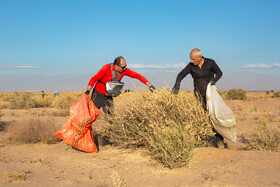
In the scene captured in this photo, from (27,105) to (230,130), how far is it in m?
16.1

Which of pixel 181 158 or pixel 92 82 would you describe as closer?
pixel 181 158

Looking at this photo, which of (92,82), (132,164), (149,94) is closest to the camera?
(132,164)

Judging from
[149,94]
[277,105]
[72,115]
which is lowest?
[277,105]

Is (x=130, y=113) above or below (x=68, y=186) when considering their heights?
above

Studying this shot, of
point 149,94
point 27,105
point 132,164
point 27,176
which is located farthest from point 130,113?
point 27,105

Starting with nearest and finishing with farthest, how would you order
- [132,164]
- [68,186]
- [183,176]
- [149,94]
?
[68,186]
[183,176]
[132,164]
[149,94]

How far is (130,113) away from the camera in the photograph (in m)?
4.92

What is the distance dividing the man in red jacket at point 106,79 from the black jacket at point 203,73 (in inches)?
35.7

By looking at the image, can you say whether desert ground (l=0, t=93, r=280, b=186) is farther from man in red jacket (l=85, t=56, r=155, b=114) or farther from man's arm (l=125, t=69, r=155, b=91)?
man's arm (l=125, t=69, r=155, b=91)

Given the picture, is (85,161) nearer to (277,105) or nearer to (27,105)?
(27,105)

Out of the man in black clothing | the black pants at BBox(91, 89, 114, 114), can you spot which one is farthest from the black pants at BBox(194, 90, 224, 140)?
the black pants at BBox(91, 89, 114, 114)

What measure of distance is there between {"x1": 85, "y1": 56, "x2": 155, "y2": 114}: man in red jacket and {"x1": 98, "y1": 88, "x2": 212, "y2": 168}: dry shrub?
41 centimetres

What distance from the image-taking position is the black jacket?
5176 millimetres

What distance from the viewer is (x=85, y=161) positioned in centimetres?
472
